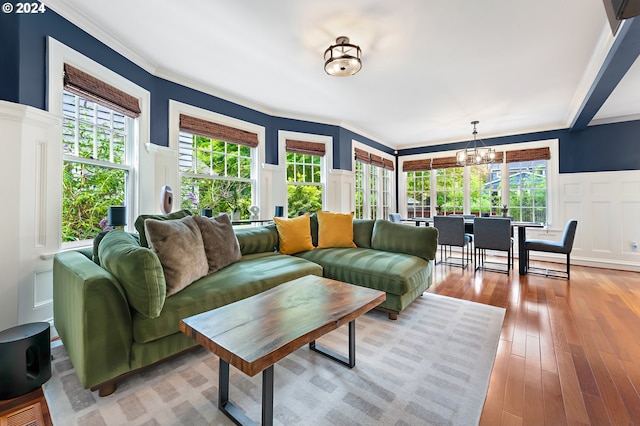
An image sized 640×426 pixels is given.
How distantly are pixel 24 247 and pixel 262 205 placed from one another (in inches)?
103

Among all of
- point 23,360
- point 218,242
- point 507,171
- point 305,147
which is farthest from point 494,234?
point 23,360

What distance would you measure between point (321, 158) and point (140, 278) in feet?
12.6

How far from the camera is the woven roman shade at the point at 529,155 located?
5020mm

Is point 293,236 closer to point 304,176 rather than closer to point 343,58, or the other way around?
point 304,176

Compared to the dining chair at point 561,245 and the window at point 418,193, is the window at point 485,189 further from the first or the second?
the dining chair at point 561,245

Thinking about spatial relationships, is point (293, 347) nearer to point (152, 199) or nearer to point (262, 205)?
point (152, 199)

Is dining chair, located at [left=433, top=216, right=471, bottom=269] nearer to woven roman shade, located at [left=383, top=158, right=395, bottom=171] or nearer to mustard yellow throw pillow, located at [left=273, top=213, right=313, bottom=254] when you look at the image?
woven roman shade, located at [left=383, top=158, right=395, bottom=171]

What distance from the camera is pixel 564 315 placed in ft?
8.25

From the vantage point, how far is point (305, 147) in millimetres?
4586

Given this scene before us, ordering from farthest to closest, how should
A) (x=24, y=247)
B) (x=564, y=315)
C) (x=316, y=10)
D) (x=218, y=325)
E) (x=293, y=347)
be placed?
1. (x=564, y=315)
2. (x=316, y=10)
3. (x=24, y=247)
4. (x=218, y=325)
5. (x=293, y=347)

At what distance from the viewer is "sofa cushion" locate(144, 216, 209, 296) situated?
178 centimetres

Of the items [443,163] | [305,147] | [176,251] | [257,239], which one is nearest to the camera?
[176,251]

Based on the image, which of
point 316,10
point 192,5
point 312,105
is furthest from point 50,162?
point 312,105

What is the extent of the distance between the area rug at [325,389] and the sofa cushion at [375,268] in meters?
0.47
